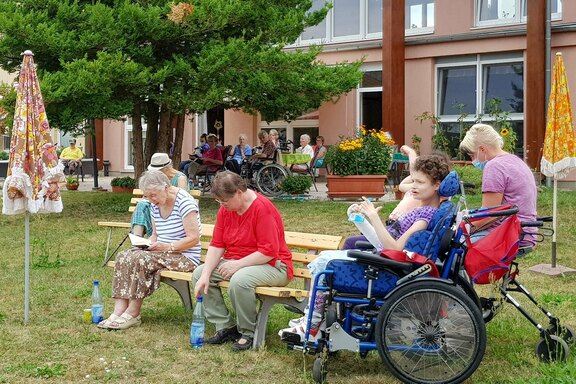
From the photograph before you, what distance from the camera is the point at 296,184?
1633 centimetres

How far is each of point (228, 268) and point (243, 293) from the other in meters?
0.27

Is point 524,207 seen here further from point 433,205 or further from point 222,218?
point 222,218

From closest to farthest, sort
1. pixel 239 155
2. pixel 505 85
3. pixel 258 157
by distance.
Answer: pixel 258 157
pixel 239 155
pixel 505 85

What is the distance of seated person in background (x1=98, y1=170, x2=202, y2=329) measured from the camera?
672 centimetres

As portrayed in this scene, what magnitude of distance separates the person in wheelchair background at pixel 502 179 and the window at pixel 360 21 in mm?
14529

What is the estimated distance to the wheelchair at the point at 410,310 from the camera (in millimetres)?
4906

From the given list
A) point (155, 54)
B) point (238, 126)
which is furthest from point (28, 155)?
point (238, 126)

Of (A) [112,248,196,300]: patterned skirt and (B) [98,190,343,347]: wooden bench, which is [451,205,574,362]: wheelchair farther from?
(A) [112,248,196,300]: patterned skirt

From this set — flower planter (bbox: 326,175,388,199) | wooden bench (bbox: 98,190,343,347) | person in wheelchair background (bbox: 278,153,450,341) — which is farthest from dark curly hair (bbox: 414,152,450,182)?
flower planter (bbox: 326,175,388,199)

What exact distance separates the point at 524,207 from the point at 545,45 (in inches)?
490

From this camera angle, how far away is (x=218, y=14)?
14.4 meters

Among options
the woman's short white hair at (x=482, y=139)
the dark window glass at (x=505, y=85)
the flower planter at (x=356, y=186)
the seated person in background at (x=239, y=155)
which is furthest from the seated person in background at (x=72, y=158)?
the woman's short white hair at (x=482, y=139)

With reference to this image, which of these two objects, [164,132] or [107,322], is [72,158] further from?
[107,322]

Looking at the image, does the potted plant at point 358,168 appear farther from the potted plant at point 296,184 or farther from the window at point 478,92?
the window at point 478,92
